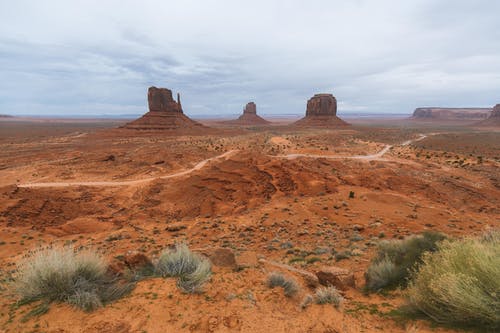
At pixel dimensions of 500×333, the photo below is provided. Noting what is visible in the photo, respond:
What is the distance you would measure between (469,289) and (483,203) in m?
15.6

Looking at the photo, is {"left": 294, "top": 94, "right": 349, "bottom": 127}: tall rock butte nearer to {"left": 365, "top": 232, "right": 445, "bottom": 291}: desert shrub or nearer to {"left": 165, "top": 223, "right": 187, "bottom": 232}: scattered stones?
{"left": 165, "top": 223, "right": 187, "bottom": 232}: scattered stones

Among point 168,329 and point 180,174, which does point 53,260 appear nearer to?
point 168,329

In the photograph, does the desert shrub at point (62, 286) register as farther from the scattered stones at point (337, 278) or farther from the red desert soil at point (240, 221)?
the scattered stones at point (337, 278)

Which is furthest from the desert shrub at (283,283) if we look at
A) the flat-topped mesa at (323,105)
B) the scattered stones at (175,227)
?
the flat-topped mesa at (323,105)

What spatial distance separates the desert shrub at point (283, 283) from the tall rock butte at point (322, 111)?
289 ft

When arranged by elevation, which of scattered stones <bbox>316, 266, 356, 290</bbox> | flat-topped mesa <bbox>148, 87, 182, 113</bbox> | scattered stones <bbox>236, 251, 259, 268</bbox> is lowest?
scattered stones <bbox>236, 251, 259, 268</bbox>

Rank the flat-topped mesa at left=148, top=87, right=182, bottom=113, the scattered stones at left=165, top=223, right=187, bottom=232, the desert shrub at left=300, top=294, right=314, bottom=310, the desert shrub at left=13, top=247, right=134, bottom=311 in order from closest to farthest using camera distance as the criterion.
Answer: the desert shrub at left=13, top=247, right=134, bottom=311, the desert shrub at left=300, top=294, right=314, bottom=310, the scattered stones at left=165, top=223, right=187, bottom=232, the flat-topped mesa at left=148, top=87, right=182, bottom=113

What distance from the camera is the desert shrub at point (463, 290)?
130 inches

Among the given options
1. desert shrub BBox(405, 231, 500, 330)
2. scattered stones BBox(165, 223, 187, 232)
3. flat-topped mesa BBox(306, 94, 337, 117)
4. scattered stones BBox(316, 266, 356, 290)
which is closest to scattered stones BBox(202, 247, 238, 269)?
scattered stones BBox(316, 266, 356, 290)

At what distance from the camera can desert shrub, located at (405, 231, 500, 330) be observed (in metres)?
3.31

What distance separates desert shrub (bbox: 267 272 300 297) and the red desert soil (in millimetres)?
154

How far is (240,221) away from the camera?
12.1 metres

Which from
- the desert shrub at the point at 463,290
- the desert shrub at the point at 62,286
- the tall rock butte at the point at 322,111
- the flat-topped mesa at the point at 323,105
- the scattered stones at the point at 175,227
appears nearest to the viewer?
the desert shrub at the point at 463,290

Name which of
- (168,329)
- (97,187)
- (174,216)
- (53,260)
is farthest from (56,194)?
(168,329)
